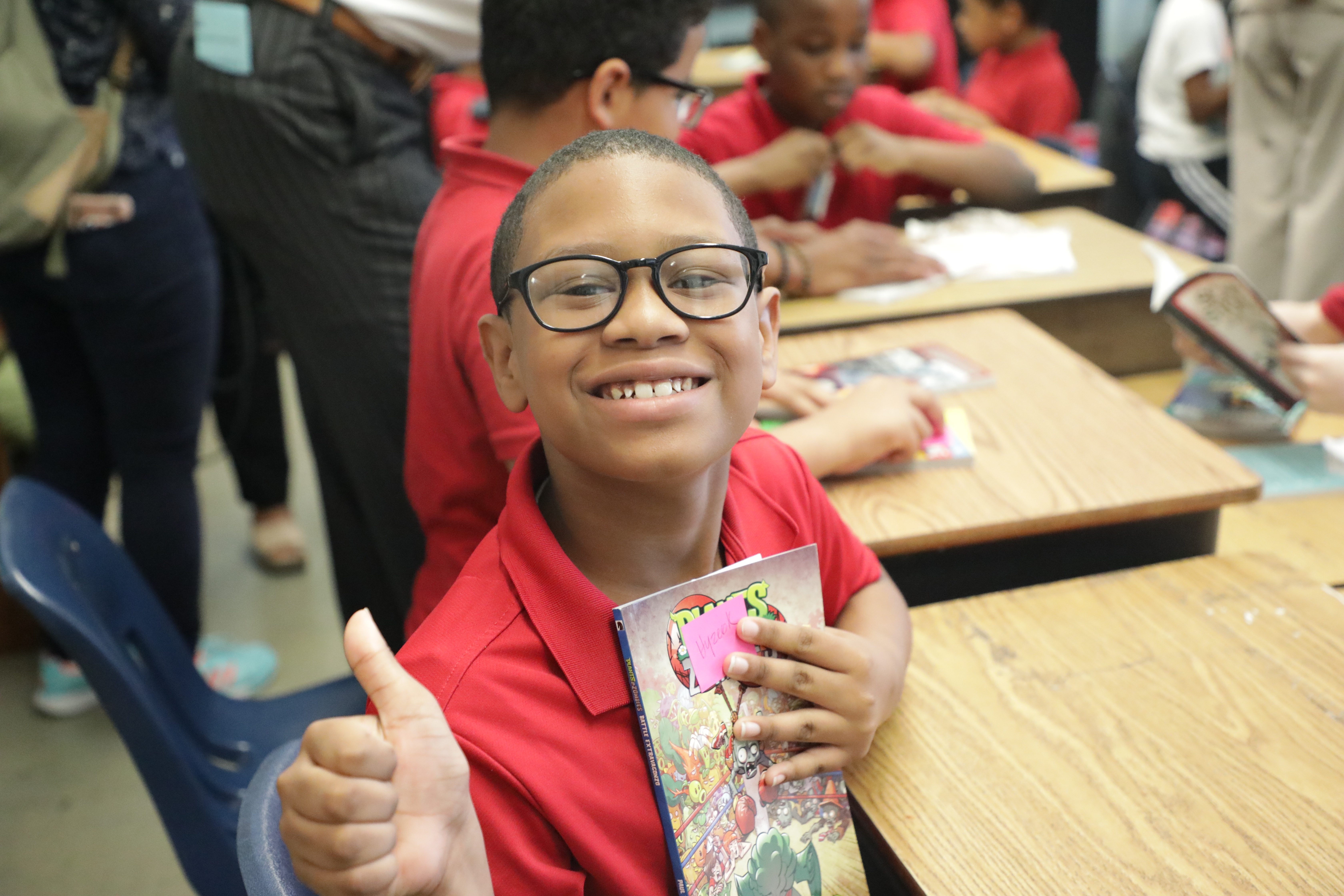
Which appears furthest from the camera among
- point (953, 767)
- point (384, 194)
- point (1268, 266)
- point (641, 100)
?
point (1268, 266)

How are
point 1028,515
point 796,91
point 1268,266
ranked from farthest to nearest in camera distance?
point 1268,266, point 796,91, point 1028,515

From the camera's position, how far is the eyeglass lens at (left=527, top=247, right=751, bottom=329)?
822 mm

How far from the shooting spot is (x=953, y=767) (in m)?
0.97

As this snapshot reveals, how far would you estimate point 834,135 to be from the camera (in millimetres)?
2594

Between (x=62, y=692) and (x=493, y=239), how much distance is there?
1.88 metres

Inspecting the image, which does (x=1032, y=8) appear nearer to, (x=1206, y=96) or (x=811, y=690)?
(x=1206, y=96)

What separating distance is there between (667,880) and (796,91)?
2.05m

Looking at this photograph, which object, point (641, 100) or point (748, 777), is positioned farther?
point (641, 100)

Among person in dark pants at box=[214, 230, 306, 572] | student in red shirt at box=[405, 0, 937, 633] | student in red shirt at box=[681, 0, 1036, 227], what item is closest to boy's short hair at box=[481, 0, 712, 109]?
student in red shirt at box=[405, 0, 937, 633]

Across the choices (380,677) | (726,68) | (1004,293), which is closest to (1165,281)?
(1004,293)

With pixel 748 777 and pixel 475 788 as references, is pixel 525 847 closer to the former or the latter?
pixel 475 788

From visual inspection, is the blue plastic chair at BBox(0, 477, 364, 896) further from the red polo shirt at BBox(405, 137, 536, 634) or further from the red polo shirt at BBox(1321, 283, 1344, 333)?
the red polo shirt at BBox(1321, 283, 1344, 333)

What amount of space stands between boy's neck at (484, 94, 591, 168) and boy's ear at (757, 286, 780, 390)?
498mm

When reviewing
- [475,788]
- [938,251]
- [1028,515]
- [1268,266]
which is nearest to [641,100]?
[1028,515]
